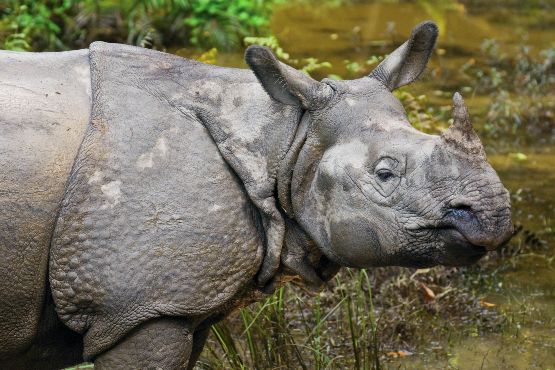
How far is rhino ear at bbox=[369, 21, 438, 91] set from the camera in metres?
4.28

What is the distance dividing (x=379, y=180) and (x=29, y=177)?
3.83 ft

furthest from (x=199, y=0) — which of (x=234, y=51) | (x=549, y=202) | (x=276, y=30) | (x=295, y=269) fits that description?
(x=295, y=269)

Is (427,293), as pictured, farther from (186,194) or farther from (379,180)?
(186,194)

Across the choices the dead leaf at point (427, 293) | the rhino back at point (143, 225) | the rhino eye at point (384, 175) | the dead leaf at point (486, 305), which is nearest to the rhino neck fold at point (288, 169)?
the rhino back at point (143, 225)

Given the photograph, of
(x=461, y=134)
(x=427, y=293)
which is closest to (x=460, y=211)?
(x=461, y=134)

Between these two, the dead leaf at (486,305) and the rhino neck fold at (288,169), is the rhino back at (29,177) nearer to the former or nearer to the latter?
the rhino neck fold at (288,169)

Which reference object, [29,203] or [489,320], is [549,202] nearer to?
[489,320]

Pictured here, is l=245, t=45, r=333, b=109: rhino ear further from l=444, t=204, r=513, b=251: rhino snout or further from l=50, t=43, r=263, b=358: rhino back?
l=444, t=204, r=513, b=251: rhino snout

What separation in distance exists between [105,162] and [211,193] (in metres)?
0.37

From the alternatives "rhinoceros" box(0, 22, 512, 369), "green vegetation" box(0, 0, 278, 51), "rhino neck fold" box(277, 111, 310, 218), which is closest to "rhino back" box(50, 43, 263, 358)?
"rhinoceros" box(0, 22, 512, 369)

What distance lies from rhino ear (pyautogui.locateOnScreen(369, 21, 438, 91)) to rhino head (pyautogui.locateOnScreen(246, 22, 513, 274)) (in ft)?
0.24

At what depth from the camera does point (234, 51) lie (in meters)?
10.9

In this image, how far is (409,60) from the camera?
440 cm

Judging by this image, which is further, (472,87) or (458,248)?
(472,87)
